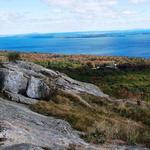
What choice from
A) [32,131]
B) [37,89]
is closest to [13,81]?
[37,89]

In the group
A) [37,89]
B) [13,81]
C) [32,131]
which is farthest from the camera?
[37,89]

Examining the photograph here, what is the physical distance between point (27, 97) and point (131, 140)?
Answer: 9.24 metres

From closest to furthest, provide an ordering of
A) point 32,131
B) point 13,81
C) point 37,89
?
point 32,131 < point 13,81 < point 37,89

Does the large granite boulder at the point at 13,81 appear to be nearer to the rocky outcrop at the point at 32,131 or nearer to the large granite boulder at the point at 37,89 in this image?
the large granite boulder at the point at 37,89

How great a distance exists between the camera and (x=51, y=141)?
12.4m

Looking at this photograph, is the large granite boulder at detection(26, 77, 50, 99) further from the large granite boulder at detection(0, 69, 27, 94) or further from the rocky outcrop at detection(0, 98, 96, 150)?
the rocky outcrop at detection(0, 98, 96, 150)

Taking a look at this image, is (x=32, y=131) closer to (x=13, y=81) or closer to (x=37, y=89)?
(x=13, y=81)

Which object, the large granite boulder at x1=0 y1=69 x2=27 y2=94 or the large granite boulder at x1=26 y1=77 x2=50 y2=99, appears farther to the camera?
the large granite boulder at x1=26 y1=77 x2=50 y2=99

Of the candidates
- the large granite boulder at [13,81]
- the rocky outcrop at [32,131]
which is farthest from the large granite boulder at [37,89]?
the rocky outcrop at [32,131]

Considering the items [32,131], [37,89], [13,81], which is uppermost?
[13,81]

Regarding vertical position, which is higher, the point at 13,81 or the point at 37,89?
the point at 13,81

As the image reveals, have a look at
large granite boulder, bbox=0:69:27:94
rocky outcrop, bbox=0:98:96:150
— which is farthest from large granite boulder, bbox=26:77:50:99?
rocky outcrop, bbox=0:98:96:150

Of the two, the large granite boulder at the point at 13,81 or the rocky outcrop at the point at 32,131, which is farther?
the large granite boulder at the point at 13,81

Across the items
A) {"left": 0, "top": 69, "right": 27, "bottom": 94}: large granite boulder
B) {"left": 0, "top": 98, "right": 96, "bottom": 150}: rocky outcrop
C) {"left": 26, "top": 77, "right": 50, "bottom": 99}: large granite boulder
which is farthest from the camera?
{"left": 26, "top": 77, "right": 50, "bottom": 99}: large granite boulder
